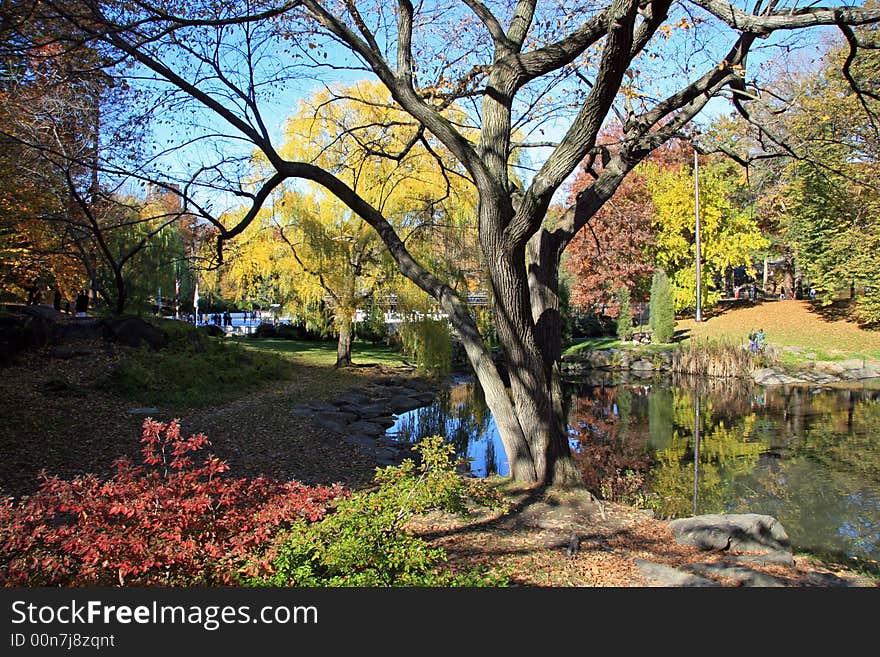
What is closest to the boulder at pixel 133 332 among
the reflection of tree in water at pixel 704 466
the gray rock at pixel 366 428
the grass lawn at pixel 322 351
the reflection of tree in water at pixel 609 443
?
the gray rock at pixel 366 428

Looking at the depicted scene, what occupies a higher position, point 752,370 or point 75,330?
point 75,330

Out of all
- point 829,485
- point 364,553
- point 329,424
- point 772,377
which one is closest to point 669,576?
point 364,553

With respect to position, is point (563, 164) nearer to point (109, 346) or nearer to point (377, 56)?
point (377, 56)

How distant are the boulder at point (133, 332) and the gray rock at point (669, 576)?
36.0ft

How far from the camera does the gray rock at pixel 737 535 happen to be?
15.9ft

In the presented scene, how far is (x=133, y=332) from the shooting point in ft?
40.5

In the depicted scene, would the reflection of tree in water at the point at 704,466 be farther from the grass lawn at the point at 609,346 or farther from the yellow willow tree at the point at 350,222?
the grass lawn at the point at 609,346

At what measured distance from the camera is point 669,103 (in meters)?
6.02

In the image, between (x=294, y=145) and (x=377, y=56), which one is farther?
(x=294, y=145)

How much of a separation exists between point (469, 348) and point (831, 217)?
2465cm

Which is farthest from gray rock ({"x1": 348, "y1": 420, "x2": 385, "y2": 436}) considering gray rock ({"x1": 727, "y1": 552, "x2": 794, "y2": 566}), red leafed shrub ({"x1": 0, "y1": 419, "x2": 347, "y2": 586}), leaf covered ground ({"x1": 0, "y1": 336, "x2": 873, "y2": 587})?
gray rock ({"x1": 727, "y1": 552, "x2": 794, "y2": 566})

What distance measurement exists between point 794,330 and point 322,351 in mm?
18677

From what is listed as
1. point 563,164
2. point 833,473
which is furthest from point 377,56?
Result: point 833,473

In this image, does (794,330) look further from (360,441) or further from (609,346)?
(360,441)
